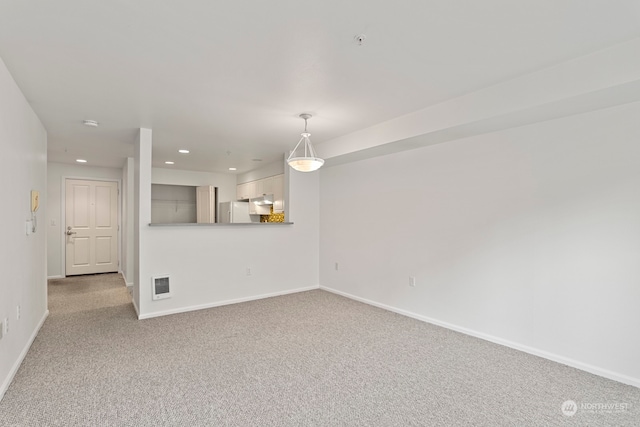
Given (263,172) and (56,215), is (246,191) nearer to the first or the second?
(263,172)

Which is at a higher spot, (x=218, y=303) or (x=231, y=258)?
(x=231, y=258)

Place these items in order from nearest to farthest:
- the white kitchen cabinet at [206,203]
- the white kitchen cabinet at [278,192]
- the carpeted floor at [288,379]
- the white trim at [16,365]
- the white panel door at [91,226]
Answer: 1. the carpeted floor at [288,379]
2. the white trim at [16,365]
3. the white kitchen cabinet at [278,192]
4. the white panel door at [91,226]
5. the white kitchen cabinet at [206,203]

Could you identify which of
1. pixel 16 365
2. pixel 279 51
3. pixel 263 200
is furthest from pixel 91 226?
pixel 279 51

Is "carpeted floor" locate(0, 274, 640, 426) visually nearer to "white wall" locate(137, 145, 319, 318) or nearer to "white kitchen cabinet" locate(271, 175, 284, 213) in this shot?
"white wall" locate(137, 145, 319, 318)

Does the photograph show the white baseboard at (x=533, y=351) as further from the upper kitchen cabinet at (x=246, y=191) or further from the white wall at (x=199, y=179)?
the white wall at (x=199, y=179)

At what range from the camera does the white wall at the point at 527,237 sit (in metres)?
2.57

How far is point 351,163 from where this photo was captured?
510 centimetres

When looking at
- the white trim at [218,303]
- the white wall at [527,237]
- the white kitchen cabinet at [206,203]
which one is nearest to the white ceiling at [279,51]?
the white wall at [527,237]

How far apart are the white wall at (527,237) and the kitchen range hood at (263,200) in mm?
2560

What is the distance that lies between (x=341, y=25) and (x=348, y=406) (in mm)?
2427

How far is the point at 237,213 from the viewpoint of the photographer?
290 inches

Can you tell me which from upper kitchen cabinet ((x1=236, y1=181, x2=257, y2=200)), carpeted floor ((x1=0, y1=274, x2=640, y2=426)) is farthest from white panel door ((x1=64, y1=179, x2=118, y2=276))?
carpeted floor ((x1=0, y1=274, x2=640, y2=426))

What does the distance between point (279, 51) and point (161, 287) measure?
337 cm

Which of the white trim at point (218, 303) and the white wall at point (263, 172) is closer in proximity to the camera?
the white trim at point (218, 303)
